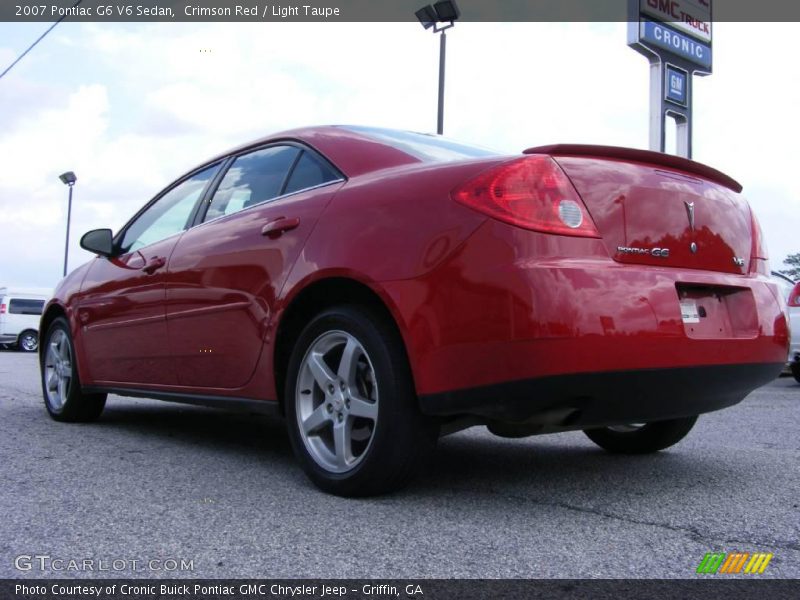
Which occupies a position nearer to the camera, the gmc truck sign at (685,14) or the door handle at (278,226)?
the door handle at (278,226)

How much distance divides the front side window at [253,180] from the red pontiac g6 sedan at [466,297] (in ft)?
0.06

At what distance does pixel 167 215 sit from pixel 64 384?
1519 mm

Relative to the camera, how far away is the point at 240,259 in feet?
11.8

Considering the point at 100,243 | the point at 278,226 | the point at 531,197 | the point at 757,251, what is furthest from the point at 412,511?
the point at 100,243

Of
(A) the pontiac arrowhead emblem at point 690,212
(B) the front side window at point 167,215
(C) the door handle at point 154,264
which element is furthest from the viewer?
(B) the front side window at point 167,215

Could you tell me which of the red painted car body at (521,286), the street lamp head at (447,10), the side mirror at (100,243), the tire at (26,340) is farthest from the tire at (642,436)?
the tire at (26,340)

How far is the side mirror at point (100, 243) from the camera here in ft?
16.5

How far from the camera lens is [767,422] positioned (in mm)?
5383

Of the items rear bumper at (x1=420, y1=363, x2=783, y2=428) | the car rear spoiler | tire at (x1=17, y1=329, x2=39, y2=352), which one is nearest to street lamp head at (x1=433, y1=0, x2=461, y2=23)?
the car rear spoiler

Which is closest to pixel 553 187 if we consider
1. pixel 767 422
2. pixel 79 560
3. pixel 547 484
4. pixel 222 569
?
pixel 547 484

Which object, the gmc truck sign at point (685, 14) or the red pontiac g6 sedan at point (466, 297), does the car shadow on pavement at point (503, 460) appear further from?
the gmc truck sign at point (685, 14)

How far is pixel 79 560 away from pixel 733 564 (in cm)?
177

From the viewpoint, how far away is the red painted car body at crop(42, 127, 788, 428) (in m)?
2.57

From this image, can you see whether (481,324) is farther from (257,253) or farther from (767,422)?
(767,422)
